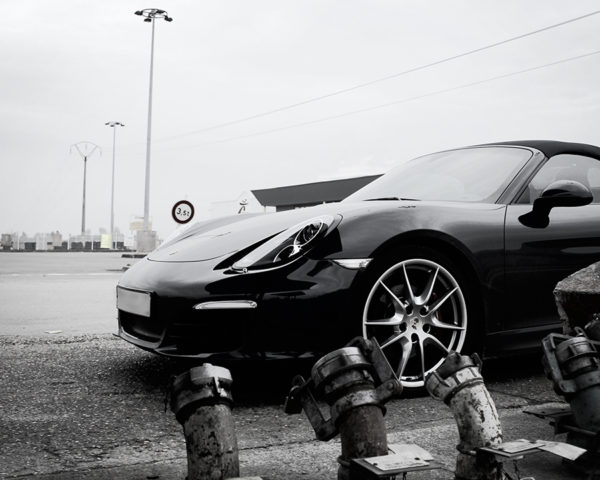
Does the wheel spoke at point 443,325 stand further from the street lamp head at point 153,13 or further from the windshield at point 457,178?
the street lamp head at point 153,13

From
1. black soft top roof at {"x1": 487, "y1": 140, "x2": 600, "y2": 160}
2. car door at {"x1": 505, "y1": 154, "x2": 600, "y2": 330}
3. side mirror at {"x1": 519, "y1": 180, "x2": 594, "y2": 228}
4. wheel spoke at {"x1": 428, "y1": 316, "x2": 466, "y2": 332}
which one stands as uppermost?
black soft top roof at {"x1": 487, "y1": 140, "x2": 600, "y2": 160}

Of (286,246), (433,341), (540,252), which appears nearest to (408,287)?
(433,341)

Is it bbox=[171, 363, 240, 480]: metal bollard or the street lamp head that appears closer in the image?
bbox=[171, 363, 240, 480]: metal bollard

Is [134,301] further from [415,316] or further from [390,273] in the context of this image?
[415,316]

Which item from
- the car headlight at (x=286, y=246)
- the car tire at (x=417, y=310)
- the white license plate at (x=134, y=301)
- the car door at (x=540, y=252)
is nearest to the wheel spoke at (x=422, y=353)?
the car tire at (x=417, y=310)

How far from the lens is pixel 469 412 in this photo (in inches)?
85.4

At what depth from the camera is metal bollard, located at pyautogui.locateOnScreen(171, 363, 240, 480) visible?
196 centimetres

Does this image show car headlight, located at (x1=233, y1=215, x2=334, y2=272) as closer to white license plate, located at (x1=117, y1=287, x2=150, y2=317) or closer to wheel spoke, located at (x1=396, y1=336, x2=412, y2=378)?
white license plate, located at (x1=117, y1=287, x2=150, y2=317)

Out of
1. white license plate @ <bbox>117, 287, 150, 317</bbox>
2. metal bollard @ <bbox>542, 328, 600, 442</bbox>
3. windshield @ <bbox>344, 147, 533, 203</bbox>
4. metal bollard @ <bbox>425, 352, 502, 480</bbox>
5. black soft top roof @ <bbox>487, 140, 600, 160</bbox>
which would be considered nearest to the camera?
metal bollard @ <bbox>425, 352, 502, 480</bbox>

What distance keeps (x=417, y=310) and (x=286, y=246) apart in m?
0.71

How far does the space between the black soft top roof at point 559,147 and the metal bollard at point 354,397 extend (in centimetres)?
259

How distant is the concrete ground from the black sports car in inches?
9.6

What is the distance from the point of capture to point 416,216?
3.50 m

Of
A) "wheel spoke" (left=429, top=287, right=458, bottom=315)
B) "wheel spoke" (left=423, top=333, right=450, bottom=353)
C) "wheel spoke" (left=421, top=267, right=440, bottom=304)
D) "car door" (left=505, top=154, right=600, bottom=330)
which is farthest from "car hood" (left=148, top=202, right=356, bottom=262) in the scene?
"car door" (left=505, top=154, right=600, bottom=330)
